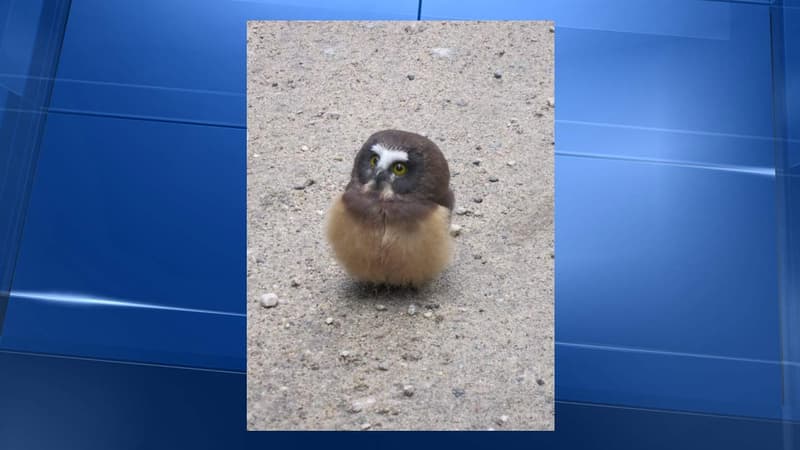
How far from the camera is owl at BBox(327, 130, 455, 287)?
1.54 m

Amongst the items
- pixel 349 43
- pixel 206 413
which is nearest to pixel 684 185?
pixel 349 43

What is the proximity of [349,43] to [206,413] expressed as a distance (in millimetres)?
756

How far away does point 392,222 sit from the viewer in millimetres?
1550

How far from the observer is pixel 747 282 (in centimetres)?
135

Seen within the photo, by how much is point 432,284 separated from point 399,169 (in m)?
0.26

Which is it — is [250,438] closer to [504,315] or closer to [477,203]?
[504,315]

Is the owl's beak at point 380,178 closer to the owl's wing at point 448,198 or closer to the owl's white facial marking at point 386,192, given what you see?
the owl's white facial marking at point 386,192

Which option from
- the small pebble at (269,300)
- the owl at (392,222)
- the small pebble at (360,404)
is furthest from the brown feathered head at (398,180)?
the small pebble at (360,404)

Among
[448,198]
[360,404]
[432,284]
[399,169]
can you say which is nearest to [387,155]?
[399,169]

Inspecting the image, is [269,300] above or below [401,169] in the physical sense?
below

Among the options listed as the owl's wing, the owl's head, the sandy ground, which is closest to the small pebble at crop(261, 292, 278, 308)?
the sandy ground

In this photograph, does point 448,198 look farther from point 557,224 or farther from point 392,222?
point 557,224

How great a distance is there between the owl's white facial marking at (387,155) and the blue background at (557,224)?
26cm

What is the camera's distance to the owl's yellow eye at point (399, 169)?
1.54 m
